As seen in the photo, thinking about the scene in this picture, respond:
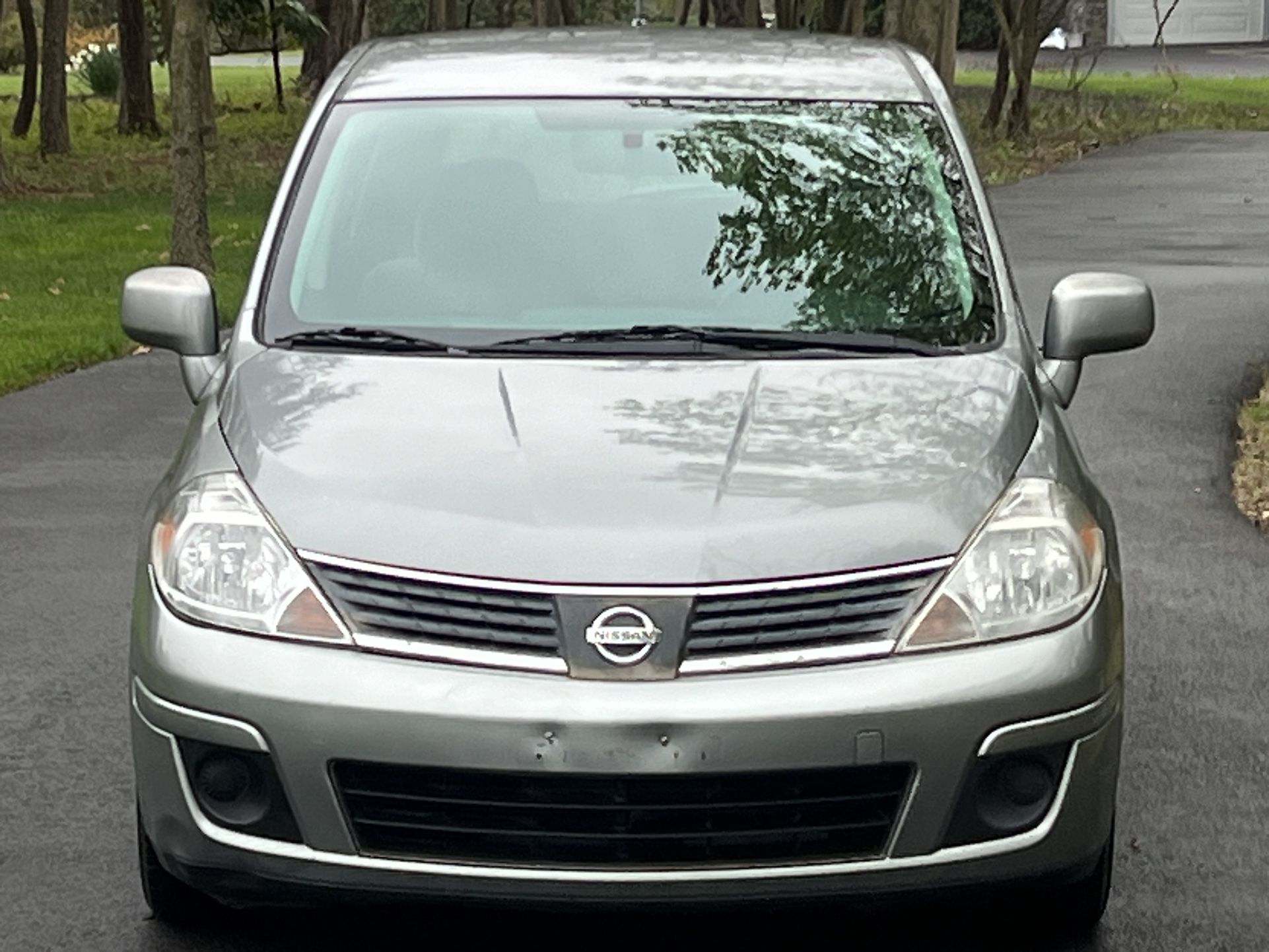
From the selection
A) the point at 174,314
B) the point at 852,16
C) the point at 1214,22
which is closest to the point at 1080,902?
the point at 174,314

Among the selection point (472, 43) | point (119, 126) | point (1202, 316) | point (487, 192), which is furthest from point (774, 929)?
point (119, 126)

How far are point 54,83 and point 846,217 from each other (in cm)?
2652

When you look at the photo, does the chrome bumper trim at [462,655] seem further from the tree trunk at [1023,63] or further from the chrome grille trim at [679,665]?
the tree trunk at [1023,63]

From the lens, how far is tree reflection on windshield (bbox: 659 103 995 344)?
517 cm

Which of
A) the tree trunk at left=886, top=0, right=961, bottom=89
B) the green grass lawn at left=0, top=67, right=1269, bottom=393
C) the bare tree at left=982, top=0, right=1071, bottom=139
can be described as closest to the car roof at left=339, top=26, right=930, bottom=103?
the green grass lawn at left=0, top=67, right=1269, bottom=393

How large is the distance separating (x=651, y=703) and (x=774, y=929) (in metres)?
0.95

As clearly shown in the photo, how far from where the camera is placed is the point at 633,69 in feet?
18.9

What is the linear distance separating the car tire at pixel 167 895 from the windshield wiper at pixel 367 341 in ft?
3.33

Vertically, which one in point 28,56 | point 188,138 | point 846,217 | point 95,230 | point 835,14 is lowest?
point 835,14

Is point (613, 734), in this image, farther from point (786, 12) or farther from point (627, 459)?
point (786, 12)

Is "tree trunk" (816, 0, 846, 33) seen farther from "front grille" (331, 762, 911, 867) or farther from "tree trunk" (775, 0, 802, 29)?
"front grille" (331, 762, 911, 867)

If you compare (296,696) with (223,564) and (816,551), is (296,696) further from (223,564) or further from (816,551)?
(816,551)

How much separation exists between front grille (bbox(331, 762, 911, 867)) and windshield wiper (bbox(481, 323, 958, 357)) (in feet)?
3.73

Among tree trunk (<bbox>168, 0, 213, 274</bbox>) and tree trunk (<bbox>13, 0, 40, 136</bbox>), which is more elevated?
tree trunk (<bbox>168, 0, 213, 274</bbox>)
